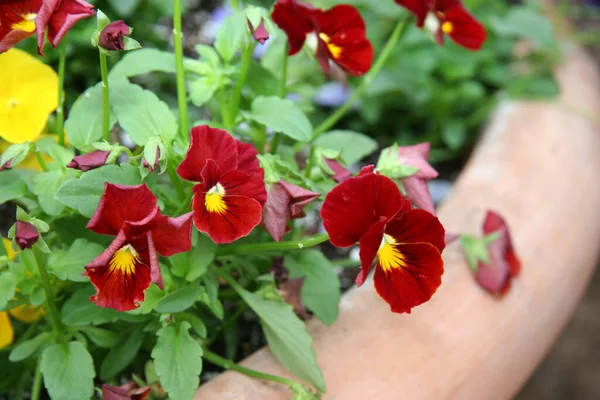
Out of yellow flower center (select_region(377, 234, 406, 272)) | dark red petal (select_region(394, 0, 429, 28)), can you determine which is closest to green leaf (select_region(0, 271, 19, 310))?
yellow flower center (select_region(377, 234, 406, 272))

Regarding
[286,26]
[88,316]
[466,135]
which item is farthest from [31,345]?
[466,135]

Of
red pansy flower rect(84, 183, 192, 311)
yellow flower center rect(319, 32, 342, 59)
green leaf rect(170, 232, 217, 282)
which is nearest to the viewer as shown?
red pansy flower rect(84, 183, 192, 311)

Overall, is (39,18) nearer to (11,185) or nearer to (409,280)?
(11,185)

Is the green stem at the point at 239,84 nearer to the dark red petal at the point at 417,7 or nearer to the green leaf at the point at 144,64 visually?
the green leaf at the point at 144,64

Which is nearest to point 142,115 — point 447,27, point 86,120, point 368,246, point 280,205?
point 86,120

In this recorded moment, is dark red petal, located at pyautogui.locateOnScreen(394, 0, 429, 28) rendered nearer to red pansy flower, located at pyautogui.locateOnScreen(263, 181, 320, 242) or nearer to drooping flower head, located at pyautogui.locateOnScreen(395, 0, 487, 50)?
drooping flower head, located at pyautogui.locateOnScreen(395, 0, 487, 50)
